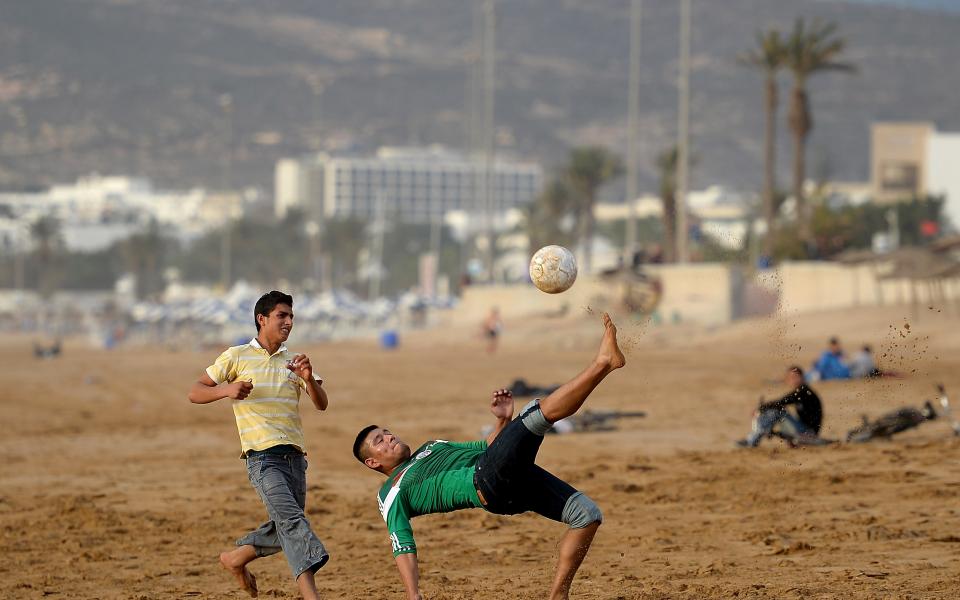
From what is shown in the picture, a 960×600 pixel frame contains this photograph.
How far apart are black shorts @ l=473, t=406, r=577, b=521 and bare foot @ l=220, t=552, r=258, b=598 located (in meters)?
1.79

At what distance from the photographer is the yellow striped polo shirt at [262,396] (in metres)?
8.61

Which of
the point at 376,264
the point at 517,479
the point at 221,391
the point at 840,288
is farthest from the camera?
the point at 376,264

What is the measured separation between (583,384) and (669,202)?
2239 inches

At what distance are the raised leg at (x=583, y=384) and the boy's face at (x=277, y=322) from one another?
1.79 m

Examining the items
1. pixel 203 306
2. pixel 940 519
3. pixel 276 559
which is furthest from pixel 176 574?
pixel 203 306

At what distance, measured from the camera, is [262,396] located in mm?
8625

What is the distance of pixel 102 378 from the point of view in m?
37.7

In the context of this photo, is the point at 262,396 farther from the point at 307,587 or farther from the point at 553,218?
the point at 553,218

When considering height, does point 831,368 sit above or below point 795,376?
below

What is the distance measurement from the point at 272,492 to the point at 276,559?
9.88 ft

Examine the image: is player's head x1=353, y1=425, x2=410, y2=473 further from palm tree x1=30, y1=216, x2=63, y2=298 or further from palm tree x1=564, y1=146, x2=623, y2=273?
palm tree x1=30, y1=216, x2=63, y2=298

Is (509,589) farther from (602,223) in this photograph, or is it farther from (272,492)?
(602,223)

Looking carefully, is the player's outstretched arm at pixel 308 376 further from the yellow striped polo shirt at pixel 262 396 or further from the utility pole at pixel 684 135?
the utility pole at pixel 684 135

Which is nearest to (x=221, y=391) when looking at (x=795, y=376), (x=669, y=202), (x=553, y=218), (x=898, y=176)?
(x=795, y=376)
